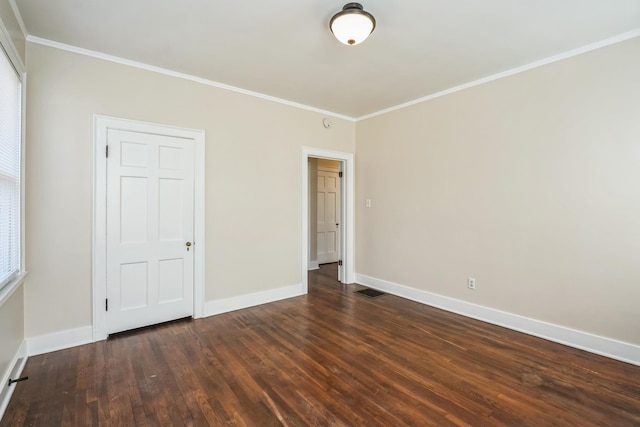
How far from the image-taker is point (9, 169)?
7.35 feet

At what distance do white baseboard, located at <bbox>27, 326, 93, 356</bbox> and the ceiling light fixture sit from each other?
11.4ft

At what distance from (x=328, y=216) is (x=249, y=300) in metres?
3.24

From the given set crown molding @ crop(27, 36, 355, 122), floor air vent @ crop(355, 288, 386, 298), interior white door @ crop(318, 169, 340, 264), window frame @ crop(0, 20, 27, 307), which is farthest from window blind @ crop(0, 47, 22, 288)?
interior white door @ crop(318, 169, 340, 264)

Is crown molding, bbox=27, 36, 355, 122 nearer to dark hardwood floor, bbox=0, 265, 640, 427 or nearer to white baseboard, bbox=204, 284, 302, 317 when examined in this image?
white baseboard, bbox=204, 284, 302, 317

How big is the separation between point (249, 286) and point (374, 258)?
1989 millimetres

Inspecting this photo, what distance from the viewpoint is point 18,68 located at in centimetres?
235

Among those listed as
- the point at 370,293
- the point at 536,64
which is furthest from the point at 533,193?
the point at 370,293

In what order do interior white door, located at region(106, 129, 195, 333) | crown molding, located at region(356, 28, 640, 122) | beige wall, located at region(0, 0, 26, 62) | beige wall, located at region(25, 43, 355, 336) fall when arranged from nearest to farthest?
beige wall, located at region(0, 0, 26, 62), crown molding, located at region(356, 28, 640, 122), beige wall, located at region(25, 43, 355, 336), interior white door, located at region(106, 129, 195, 333)

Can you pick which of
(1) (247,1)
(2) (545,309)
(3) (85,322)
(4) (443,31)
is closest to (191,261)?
(3) (85,322)

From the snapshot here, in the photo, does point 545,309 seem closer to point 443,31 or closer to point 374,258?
point 374,258

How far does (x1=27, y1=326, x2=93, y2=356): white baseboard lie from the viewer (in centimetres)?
264

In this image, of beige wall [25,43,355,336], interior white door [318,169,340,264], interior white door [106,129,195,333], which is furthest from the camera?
interior white door [318,169,340,264]

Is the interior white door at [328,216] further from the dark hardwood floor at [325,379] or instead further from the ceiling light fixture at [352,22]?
the ceiling light fixture at [352,22]

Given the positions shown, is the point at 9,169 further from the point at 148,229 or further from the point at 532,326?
the point at 532,326
